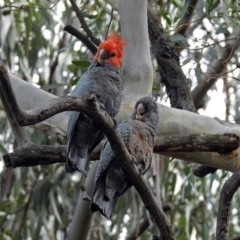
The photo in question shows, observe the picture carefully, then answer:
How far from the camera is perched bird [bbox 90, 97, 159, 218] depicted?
7.43ft

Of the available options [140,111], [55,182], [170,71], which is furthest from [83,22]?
[55,182]

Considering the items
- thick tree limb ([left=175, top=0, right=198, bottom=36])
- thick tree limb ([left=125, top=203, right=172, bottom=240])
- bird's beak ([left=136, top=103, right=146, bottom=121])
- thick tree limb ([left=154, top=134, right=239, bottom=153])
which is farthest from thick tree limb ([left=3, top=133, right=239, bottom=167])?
thick tree limb ([left=125, top=203, right=172, bottom=240])

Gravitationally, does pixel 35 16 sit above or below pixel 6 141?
above

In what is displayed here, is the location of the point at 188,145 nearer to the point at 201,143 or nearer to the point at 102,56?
the point at 201,143

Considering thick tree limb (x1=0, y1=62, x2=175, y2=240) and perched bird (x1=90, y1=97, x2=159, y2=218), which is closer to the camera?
thick tree limb (x1=0, y1=62, x2=175, y2=240)

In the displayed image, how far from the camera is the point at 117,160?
2299 mm

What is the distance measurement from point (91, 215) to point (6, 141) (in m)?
1.18

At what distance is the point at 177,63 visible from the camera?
9.95 feet

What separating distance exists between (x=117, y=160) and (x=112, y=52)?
2.30 ft

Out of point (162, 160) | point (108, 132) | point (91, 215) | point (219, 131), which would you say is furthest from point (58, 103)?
point (162, 160)

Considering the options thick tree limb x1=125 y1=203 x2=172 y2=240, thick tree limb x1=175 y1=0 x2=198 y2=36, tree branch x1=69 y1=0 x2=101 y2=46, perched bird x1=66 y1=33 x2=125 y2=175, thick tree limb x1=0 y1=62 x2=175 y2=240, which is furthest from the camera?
thick tree limb x1=125 y1=203 x2=172 y2=240

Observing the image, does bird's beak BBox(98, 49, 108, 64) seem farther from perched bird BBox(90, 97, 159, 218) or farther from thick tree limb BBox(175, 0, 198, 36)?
thick tree limb BBox(175, 0, 198, 36)

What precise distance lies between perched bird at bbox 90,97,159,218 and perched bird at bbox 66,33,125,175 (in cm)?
10

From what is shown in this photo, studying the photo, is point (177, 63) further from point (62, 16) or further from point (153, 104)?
point (62, 16)
